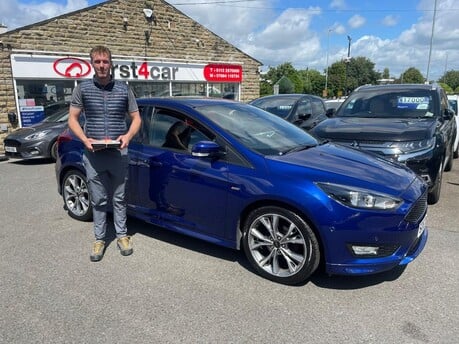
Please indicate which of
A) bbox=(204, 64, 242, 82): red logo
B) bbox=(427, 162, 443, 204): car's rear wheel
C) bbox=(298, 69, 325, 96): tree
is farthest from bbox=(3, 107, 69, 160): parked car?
bbox=(298, 69, 325, 96): tree

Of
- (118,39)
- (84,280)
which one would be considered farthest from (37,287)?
(118,39)

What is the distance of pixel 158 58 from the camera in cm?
1555

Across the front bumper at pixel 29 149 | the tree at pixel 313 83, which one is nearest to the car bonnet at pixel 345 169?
the front bumper at pixel 29 149

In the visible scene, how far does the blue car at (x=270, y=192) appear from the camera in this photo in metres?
2.97

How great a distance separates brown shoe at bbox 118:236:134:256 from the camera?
3887mm

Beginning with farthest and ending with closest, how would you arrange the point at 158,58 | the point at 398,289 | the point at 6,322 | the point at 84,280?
the point at 158,58
the point at 84,280
the point at 398,289
the point at 6,322

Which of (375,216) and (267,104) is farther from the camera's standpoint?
(267,104)

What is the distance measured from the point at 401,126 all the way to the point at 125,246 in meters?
3.99

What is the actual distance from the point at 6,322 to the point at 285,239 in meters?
2.16

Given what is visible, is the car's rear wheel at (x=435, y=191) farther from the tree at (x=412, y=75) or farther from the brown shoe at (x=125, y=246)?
the tree at (x=412, y=75)

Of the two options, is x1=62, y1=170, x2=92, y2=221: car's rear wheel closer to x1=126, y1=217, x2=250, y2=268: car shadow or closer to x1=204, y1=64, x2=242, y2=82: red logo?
x1=126, y1=217, x2=250, y2=268: car shadow

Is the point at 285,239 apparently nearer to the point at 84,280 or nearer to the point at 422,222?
the point at 422,222

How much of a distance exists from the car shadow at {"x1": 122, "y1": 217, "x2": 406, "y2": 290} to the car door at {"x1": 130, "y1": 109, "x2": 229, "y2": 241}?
0.35 meters

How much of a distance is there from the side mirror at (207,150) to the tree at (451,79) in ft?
356
